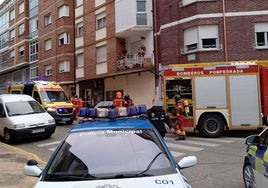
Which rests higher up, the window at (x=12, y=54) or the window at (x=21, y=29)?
the window at (x=21, y=29)

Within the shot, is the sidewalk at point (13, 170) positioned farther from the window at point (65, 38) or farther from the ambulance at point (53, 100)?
the window at point (65, 38)

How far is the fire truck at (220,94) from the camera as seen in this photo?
549 inches

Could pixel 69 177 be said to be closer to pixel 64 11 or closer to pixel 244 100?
pixel 244 100

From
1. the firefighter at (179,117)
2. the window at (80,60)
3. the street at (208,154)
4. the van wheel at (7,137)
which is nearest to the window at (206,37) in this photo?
the street at (208,154)

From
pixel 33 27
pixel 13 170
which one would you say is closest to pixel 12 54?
pixel 33 27

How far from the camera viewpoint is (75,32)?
1359 inches

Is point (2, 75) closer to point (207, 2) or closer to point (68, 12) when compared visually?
point (68, 12)

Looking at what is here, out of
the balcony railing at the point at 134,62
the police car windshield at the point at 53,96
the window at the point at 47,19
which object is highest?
the window at the point at 47,19

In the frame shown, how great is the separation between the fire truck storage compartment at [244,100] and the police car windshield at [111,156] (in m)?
10.2

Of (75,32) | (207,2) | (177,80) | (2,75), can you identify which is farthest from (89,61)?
(2,75)

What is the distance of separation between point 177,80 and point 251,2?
372 inches

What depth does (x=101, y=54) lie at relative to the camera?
1202 inches

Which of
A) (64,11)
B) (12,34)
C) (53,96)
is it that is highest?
(12,34)

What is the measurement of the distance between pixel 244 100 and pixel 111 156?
10933mm
